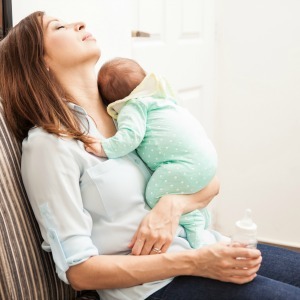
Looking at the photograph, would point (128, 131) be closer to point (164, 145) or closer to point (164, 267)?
point (164, 145)

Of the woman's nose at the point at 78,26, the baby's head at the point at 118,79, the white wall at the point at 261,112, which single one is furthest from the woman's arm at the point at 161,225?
the white wall at the point at 261,112

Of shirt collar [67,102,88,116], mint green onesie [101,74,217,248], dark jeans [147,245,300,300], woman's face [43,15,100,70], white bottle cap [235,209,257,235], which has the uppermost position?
→ woman's face [43,15,100,70]

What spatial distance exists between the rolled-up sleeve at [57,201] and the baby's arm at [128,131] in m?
0.13

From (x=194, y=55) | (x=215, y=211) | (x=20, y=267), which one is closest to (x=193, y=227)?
(x=20, y=267)

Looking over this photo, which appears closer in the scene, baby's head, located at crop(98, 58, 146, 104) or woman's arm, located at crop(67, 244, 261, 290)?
woman's arm, located at crop(67, 244, 261, 290)

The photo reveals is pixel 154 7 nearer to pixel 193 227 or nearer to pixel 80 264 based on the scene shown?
pixel 193 227

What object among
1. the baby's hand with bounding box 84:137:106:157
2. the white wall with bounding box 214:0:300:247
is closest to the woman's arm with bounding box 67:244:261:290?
the baby's hand with bounding box 84:137:106:157

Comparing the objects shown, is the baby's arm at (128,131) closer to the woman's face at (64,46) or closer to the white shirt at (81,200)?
the white shirt at (81,200)

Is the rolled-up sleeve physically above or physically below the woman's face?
below

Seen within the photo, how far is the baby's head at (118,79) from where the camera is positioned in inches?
52.7

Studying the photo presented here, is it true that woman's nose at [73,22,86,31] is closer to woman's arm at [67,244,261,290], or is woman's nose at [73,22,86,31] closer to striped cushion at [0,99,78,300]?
striped cushion at [0,99,78,300]

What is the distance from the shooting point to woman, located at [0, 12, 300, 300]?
1.06m

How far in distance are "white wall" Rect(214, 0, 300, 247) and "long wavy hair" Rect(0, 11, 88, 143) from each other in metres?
1.54

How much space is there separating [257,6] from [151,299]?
1.84 metres
